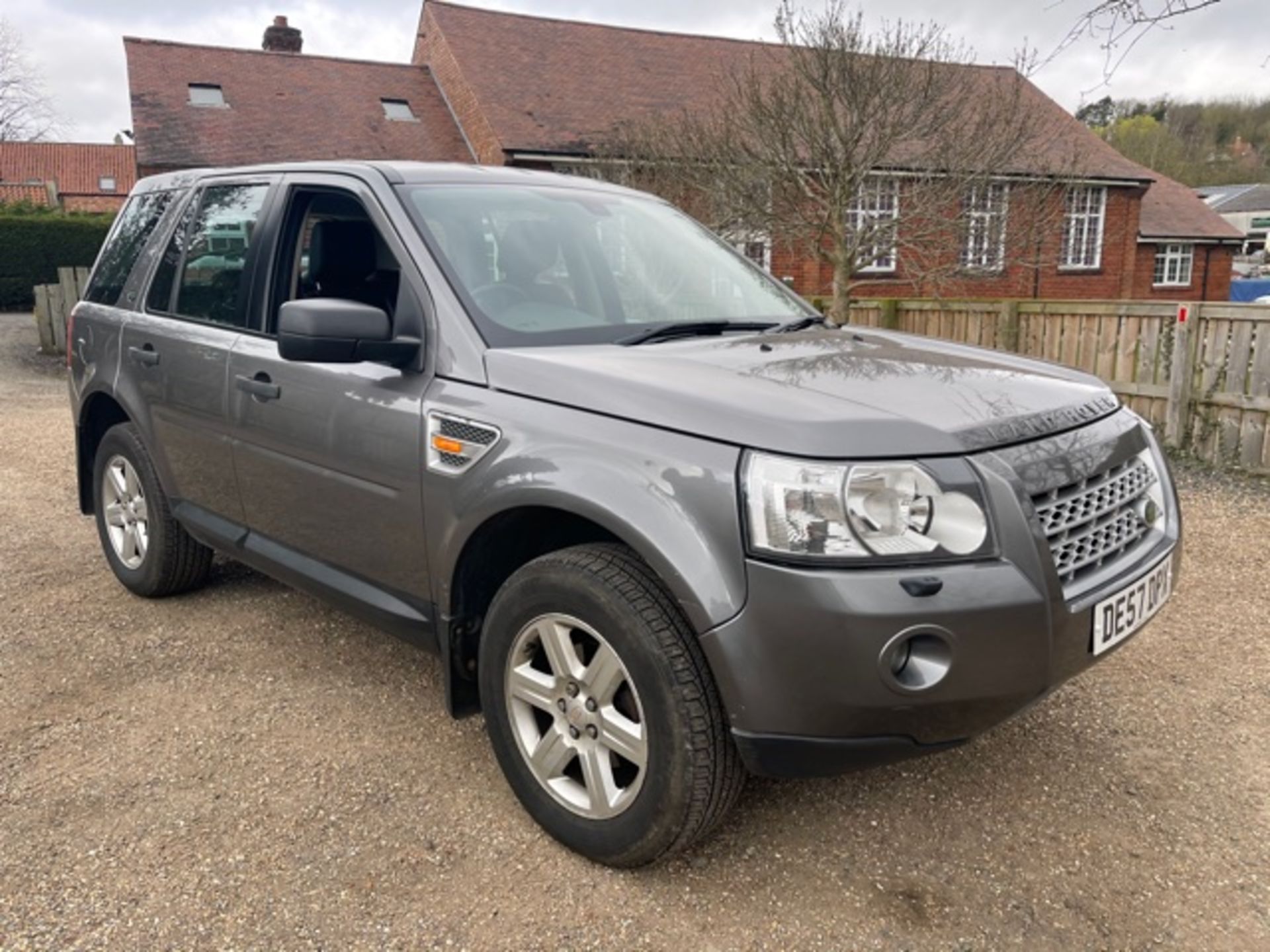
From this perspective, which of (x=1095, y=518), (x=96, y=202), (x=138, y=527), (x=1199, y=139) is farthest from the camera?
(x=1199, y=139)

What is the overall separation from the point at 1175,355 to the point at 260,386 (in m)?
7.20

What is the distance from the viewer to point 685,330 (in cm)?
312

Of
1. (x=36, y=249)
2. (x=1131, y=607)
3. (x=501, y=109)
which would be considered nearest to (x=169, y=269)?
(x=1131, y=607)

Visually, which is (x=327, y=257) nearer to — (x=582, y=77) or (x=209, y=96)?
(x=582, y=77)

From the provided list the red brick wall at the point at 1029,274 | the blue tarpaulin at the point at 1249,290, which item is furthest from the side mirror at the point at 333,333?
the blue tarpaulin at the point at 1249,290

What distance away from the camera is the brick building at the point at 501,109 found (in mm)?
21891

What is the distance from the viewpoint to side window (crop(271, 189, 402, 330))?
3.50m

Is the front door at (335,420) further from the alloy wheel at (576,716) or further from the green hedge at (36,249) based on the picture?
the green hedge at (36,249)

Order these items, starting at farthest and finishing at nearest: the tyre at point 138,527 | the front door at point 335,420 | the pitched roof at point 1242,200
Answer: the pitched roof at point 1242,200 → the tyre at point 138,527 → the front door at point 335,420

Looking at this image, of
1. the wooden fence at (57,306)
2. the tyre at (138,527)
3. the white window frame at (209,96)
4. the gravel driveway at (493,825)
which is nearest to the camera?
the gravel driveway at (493,825)

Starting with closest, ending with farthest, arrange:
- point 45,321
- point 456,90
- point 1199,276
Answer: point 45,321 → point 456,90 → point 1199,276

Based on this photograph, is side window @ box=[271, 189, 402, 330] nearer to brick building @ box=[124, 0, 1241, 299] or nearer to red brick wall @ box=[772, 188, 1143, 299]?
red brick wall @ box=[772, 188, 1143, 299]

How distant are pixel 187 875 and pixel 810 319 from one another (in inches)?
103

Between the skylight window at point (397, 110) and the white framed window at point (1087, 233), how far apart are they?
17282mm
